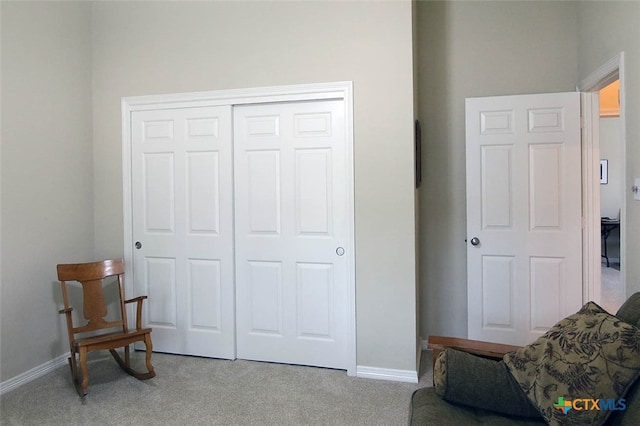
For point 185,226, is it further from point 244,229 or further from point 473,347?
point 473,347

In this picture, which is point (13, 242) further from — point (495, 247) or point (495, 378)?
point (495, 247)

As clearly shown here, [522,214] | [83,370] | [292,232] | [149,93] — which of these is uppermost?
[149,93]

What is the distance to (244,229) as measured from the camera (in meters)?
2.98

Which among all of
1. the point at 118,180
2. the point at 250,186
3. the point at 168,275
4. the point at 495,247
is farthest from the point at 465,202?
the point at 118,180

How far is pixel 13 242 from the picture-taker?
2641 millimetres

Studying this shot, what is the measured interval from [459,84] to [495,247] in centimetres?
131

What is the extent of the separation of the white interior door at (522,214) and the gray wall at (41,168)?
10.1ft

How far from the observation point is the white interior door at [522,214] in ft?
9.23

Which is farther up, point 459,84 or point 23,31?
point 23,31

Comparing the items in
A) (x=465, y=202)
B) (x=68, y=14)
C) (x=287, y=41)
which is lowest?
(x=465, y=202)

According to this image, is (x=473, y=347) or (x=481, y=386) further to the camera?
(x=473, y=347)

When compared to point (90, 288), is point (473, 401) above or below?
below

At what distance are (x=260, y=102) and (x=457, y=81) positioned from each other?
1.57 metres

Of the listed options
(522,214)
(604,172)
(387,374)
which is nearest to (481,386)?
(387,374)
